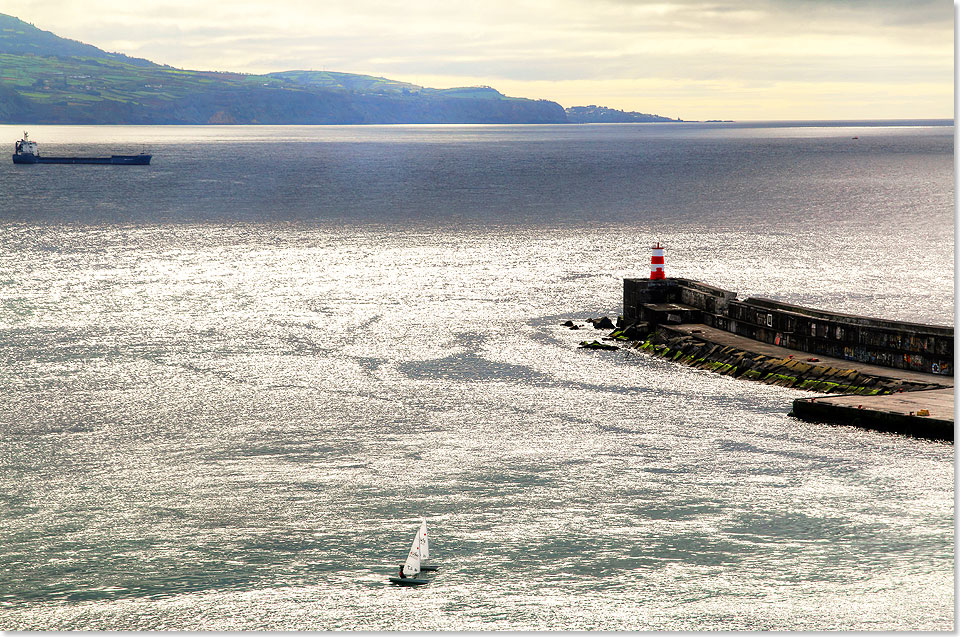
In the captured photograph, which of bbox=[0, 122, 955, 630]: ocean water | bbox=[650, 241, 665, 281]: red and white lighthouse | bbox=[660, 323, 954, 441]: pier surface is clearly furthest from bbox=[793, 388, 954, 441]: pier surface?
bbox=[650, 241, 665, 281]: red and white lighthouse

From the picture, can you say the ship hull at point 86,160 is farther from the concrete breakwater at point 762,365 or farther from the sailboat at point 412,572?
the sailboat at point 412,572

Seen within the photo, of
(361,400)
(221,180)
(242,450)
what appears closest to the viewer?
(242,450)

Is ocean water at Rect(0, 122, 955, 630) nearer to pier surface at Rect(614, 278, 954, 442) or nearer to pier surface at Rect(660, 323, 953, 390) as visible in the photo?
pier surface at Rect(614, 278, 954, 442)

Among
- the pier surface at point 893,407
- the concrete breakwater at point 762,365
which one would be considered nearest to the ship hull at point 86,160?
the concrete breakwater at point 762,365

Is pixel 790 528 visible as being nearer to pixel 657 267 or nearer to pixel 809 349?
pixel 809 349

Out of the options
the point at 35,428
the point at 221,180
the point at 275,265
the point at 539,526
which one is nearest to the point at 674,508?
the point at 539,526

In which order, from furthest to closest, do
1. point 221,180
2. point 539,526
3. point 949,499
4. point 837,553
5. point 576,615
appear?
point 221,180
point 949,499
point 539,526
point 837,553
point 576,615

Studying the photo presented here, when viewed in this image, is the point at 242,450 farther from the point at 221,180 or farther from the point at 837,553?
the point at 221,180
